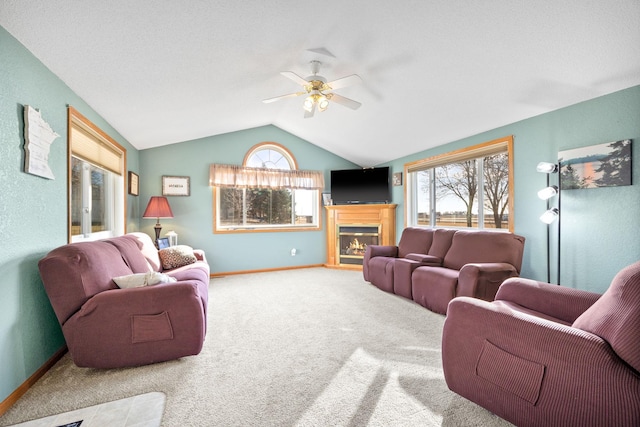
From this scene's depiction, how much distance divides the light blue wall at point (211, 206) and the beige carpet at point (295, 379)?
7.11 ft

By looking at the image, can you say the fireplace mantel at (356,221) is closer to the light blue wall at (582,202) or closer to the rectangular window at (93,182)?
the light blue wall at (582,202)

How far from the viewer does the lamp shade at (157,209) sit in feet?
13.9

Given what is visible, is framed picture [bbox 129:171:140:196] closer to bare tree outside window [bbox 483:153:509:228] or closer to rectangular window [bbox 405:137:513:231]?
rectangular window [bbox 405:137:513:231]

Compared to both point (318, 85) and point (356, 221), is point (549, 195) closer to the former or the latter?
point (318, 85)

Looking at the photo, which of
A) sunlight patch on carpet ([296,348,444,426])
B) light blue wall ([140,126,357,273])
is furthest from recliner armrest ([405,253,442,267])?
light blue wall ([140,126,357,273])

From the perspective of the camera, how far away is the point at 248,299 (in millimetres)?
3732

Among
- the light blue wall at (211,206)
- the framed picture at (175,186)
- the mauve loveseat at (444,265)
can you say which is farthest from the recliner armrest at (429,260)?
the framed picture at (175,186)

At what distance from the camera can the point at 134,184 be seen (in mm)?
4426

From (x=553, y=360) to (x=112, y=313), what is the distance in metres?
2.47

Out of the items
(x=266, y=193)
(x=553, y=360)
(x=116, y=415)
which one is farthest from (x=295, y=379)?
(x=266, y=193)

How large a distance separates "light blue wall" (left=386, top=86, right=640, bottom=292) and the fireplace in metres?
2.61

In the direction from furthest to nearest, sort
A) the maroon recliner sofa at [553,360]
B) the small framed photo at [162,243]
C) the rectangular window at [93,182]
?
the small framed photo at [162,243] < the rectangular window at [93,182] < the maroon recliner sofa at [553,360]

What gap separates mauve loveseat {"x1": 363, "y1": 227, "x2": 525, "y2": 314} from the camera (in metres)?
2.92

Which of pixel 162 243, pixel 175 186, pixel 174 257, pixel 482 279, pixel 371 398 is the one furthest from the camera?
pixel 175 186
